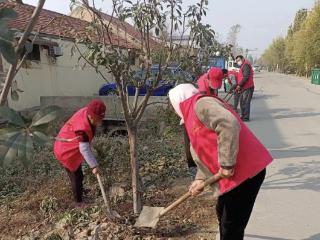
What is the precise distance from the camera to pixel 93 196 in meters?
5.17

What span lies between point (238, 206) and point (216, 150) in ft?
1.50

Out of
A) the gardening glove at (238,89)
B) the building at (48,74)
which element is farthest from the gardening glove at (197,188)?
the building at (48,74)

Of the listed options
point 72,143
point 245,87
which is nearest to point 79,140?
point 72,143

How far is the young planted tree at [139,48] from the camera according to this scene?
12.2 feet

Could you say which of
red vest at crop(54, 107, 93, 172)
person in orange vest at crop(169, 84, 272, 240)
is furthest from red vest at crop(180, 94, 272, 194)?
red vest at crop(54, 107, 93, 172)

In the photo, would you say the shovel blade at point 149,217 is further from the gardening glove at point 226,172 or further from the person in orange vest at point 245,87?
the person in orange vest at point 245,87

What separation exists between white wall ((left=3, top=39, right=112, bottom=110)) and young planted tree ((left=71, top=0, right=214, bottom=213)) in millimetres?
6809

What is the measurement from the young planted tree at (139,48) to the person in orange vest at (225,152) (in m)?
1.01

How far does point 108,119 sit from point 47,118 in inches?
360

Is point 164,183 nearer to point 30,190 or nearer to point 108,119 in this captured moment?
point 30,190

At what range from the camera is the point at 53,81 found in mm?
14062

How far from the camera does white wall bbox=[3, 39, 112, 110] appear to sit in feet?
39.7

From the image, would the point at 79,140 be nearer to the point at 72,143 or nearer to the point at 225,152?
the point at 72,143

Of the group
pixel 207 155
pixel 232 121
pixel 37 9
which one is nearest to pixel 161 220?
pixel 207 155
